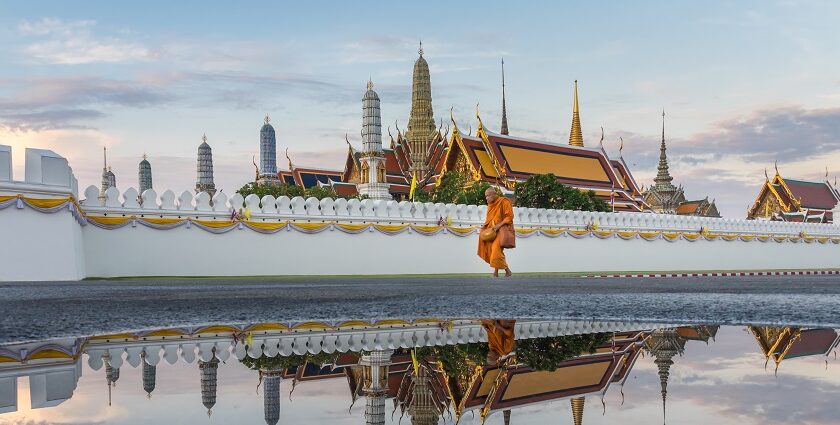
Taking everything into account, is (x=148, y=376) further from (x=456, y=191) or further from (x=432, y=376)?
(x=456, y=191)

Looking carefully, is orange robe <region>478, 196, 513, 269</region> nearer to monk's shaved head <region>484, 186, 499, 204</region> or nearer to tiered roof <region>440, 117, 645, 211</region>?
monk's shaved head <region>484, 186, 499, 204</region>

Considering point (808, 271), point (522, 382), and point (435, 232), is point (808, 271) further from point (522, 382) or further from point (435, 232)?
point (522, 382)

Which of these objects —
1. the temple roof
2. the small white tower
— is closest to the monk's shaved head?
the small white tower

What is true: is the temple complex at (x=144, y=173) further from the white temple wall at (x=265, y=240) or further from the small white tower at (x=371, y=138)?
the white temple wall at (x=265, y=240)

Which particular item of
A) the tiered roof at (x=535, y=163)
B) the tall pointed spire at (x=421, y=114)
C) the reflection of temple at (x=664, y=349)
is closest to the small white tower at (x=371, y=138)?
the tiered roof at (x=535, y=163)

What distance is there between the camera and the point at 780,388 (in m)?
1.63

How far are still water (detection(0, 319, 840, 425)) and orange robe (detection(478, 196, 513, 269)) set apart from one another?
294 inches

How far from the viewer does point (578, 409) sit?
1.47 m

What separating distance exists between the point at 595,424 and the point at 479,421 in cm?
24

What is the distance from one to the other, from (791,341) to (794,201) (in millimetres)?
42008

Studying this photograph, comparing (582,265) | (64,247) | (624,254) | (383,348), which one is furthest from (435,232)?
(383,348)

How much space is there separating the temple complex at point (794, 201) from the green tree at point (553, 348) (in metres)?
41.1

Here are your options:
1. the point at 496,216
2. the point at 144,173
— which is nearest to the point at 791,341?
the point at 496,216

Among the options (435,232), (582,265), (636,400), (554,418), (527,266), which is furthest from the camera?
(582,265)
